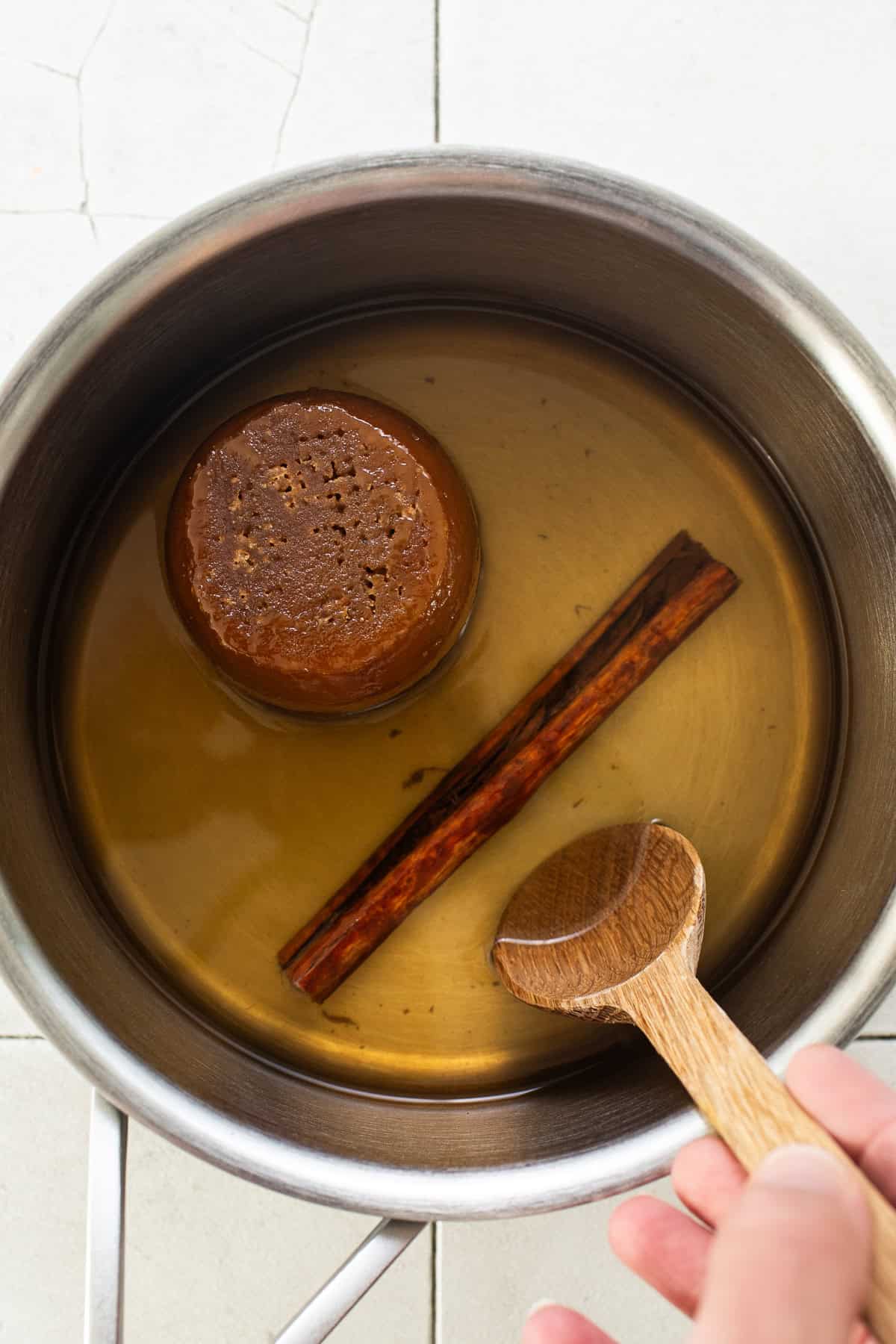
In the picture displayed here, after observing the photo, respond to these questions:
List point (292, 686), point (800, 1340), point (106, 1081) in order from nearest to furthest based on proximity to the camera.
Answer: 1. point (800, 1340)
2. point (106, 1081)
3. point (292, 686)

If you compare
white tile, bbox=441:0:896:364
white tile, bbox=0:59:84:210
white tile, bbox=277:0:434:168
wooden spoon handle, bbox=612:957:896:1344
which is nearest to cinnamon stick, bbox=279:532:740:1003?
wooden spoon handle, bbox=612:957:896:1344

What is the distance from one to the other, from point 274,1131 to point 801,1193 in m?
0.32

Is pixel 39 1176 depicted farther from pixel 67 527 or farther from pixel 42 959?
pixel 67 527

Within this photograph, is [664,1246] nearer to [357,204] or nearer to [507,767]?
[507,767]

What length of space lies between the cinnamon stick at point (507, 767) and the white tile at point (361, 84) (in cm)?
39

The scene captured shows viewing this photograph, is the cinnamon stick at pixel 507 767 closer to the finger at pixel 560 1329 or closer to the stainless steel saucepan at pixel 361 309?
the stainless steel saucepan at pixel 361 309

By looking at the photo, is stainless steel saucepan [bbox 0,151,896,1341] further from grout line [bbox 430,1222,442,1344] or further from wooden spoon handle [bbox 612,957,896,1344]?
grout line [bbox 430,1222,442,1344]

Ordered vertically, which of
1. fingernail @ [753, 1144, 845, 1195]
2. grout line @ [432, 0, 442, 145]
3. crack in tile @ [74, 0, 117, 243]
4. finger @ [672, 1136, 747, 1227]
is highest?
grout line @ [432, 0, 442, 145]

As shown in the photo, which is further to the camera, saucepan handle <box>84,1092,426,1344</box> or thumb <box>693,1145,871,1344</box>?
saucepan handle <box>84,1092,426,1344</box>

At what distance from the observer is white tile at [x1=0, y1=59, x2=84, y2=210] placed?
28.9 inches

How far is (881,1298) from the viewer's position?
1.30 ft

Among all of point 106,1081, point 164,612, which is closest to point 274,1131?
point 106,1081

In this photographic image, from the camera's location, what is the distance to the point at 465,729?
72cm

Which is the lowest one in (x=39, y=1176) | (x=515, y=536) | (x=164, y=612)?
(x=39, y=1176)
